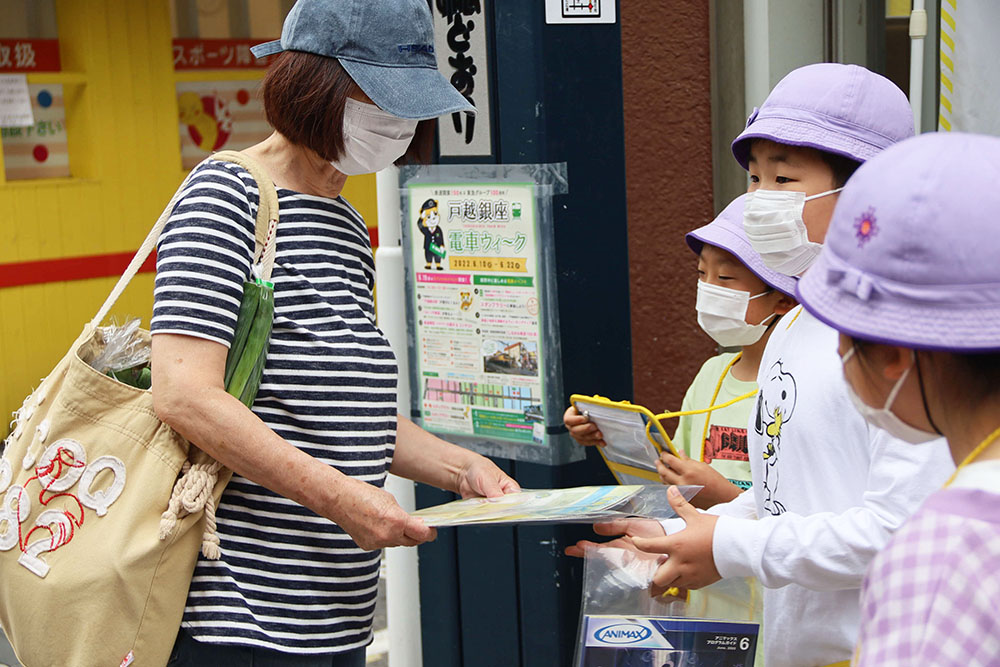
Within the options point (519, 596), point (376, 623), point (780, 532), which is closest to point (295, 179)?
point (780, 532)

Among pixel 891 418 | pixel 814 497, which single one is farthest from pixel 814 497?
pixel 891 418

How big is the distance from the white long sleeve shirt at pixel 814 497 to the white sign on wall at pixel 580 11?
1.17 meters

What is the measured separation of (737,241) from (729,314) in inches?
6.4

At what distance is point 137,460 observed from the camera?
6.21 ft

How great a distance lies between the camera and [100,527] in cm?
187

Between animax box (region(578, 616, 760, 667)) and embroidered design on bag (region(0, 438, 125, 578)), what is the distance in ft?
2.72

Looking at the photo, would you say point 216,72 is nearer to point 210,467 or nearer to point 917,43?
point 917,43

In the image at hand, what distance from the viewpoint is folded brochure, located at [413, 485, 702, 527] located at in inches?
72.6

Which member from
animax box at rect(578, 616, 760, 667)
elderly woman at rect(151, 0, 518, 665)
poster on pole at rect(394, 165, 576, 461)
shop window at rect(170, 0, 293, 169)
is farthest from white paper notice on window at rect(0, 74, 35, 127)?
animax box at rect(578, 616, 760, 667)

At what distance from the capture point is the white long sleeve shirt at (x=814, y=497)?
165cm

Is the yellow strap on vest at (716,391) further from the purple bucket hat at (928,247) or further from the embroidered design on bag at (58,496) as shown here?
the purple bucket hat at (928,247)

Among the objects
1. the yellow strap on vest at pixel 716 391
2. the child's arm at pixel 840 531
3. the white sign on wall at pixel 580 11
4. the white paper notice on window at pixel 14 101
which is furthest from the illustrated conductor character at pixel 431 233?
the white paper notice on window at pixel 14 101

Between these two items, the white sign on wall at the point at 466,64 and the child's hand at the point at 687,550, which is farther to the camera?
the white sign on wall at the point at 466,64

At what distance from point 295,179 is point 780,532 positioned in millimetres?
1018
